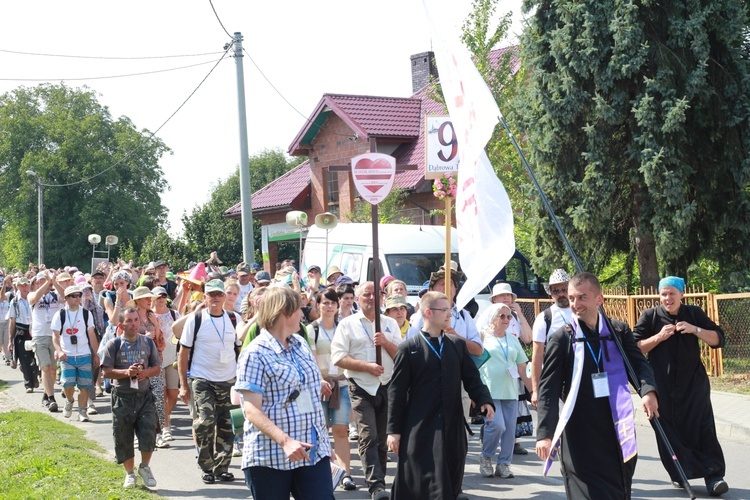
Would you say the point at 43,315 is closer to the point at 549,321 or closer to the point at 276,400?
the point at 549,321

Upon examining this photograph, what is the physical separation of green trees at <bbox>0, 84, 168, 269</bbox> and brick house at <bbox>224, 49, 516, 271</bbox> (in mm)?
33149

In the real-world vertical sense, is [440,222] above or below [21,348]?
above

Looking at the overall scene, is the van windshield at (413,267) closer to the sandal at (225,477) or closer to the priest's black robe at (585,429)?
the sandal at (225,477)

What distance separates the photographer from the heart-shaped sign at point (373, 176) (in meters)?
9.69

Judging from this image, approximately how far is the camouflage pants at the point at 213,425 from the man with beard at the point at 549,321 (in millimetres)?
2918

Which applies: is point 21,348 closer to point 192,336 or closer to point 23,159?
point 192,336

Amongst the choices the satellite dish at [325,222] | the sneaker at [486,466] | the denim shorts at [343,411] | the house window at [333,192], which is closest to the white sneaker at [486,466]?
the sneaker at [486,466]

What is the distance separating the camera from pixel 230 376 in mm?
9250

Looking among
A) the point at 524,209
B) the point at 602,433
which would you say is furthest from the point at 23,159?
the point at 602,433

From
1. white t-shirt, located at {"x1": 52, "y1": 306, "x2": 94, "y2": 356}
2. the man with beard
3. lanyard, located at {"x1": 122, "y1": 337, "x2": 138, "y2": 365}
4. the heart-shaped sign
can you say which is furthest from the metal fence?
lanyard, located at {"x1": 122, "y1": 337, "x2": 138, "y2": 365}

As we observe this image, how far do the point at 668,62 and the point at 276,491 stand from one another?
14.2m

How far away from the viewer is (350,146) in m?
33.6

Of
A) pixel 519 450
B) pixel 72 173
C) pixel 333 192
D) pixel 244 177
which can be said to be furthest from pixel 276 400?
pixel 72 173

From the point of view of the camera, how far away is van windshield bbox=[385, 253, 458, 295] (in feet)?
56.6
